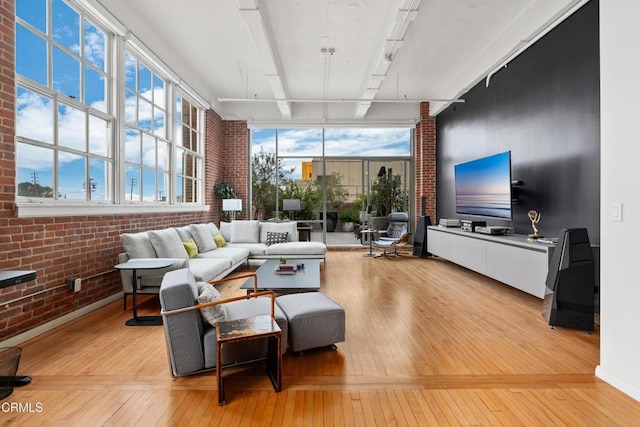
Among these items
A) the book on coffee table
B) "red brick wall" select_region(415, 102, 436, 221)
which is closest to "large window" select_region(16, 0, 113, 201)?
the book on coffee table

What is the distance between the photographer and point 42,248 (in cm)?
339

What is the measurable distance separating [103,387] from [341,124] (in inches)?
308

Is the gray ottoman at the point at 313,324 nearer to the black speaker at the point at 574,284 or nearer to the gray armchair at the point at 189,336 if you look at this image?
the gray armchair at the point at 189,336

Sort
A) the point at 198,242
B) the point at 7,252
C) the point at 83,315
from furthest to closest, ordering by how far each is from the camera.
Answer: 1. the point at 198,242
2. the point at 83,315
3. the point at 7,252

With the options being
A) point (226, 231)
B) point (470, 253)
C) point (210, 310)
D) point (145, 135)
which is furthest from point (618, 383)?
point (226, 231)

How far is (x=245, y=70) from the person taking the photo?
6.91 metres

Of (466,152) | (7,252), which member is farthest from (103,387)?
(466,152)

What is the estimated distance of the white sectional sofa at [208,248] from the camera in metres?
4.19

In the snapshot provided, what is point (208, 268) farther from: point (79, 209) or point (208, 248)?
point (208, 248)

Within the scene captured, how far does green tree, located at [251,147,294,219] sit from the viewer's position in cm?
945

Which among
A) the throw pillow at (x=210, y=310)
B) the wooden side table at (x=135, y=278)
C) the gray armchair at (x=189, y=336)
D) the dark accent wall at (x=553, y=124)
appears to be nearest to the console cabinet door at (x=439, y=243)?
the dark accent wall at (x=553, y=124)

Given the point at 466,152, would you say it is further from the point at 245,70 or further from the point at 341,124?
the point at 245,70

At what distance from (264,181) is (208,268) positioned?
16.8 feet

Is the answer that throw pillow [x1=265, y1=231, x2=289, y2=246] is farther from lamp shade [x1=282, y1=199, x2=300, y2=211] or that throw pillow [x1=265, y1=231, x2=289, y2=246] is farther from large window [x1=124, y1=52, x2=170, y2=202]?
large window [x1=124, y1=52, x2=170, y2=202]
